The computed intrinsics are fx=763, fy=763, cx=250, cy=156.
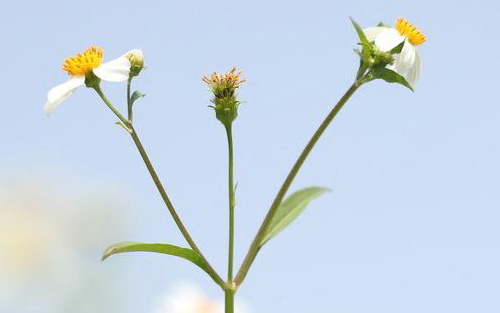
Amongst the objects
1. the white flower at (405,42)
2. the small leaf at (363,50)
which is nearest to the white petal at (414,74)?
the white flower at (405,42)

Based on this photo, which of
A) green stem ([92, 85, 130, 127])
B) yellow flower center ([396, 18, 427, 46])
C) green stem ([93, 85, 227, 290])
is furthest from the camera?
yellow flower center ([396, 18, 427, 46])

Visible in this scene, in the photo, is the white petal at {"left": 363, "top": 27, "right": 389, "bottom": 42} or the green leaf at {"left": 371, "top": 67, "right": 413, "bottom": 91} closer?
the green leaf at {"left": 371, "top": 67, "right": 413, "bottom": 91}

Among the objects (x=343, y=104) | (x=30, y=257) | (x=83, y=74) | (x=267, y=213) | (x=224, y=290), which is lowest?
(x=30, y=257)

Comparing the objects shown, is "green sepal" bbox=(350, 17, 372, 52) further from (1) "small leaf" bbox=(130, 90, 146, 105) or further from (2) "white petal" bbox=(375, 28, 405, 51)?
(1) "small leaf" bbox=(130, 90, 146, 105)

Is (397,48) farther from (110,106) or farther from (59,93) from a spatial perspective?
(59,93)

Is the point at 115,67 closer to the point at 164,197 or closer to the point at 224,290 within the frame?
the point at 164,197

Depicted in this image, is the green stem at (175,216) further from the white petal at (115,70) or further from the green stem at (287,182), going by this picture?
the white petal at (115,70)

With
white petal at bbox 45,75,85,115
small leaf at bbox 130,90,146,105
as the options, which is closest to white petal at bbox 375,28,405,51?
small leaf at bbox 130,90,146,105

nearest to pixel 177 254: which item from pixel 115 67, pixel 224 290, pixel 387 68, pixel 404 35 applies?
pixel 224 290

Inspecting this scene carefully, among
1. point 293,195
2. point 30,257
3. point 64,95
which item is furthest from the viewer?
point 30,257
